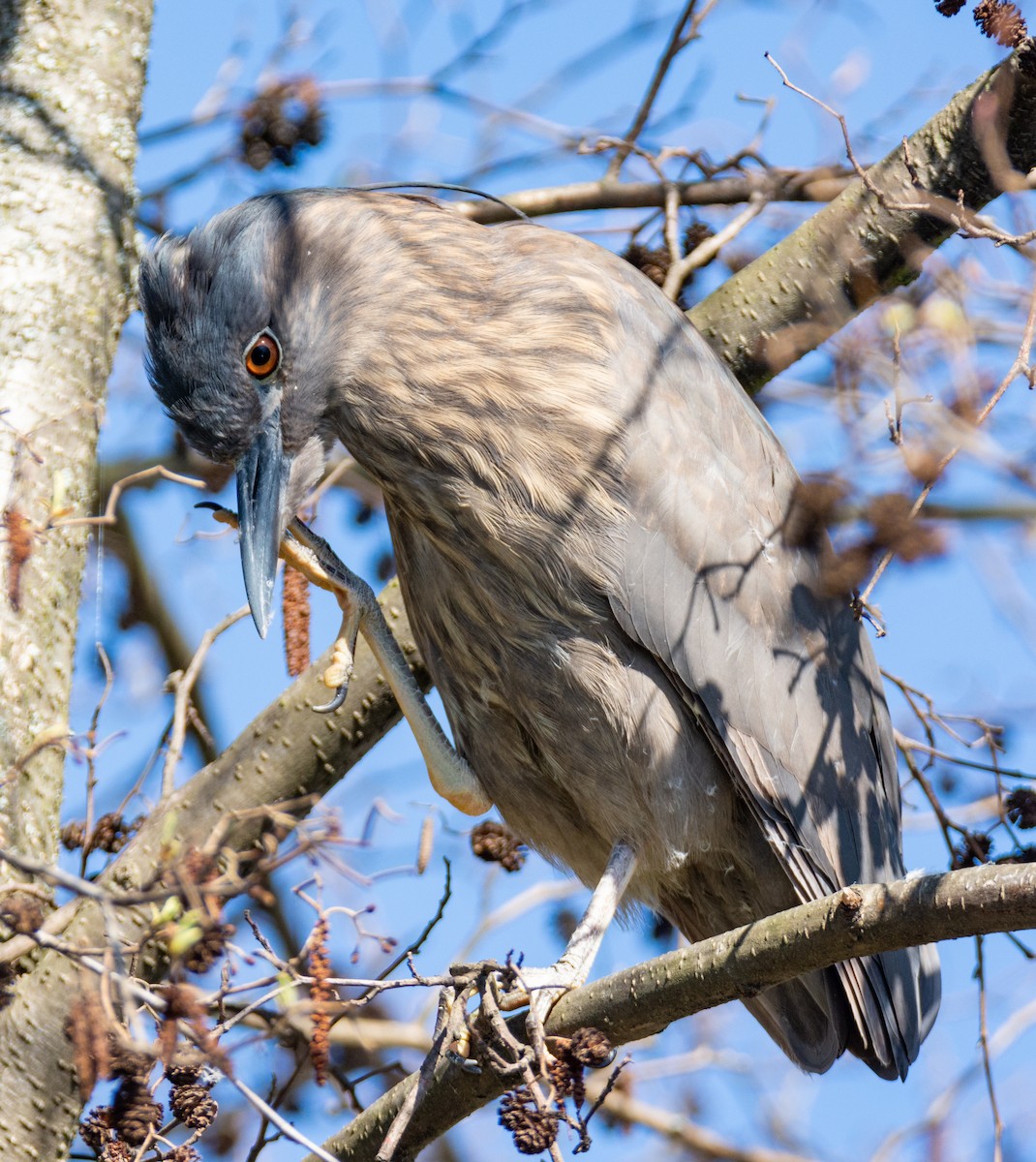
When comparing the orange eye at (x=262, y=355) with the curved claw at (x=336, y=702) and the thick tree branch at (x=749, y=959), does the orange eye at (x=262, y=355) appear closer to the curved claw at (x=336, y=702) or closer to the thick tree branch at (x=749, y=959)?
the curved claw at (x=336, y=702)

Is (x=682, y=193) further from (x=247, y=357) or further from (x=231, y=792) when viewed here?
(x=231, y=792)

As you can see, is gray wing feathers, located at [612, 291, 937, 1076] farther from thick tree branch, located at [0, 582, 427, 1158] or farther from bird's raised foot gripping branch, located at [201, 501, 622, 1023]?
thick tree branch, located at [0, 582, 427, 1158]

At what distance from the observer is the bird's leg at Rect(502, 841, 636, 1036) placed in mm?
2625

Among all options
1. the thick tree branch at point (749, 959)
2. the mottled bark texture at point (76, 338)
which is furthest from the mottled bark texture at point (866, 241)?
the thick tree branch at point (749, 959)

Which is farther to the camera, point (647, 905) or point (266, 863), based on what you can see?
point (647, 905)

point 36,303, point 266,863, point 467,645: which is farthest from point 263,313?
point 266,863

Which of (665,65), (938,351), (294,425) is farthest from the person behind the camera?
(665,65)

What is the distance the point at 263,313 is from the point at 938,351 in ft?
4.49

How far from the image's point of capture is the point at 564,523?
296 cm

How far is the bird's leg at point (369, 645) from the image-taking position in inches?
121

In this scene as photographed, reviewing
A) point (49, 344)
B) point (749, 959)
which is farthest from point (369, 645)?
point (749, 959)

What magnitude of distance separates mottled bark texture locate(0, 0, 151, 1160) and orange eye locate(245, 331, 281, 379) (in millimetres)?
339

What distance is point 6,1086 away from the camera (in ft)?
9.22

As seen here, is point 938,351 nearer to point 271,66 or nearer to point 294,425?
point 294,425
